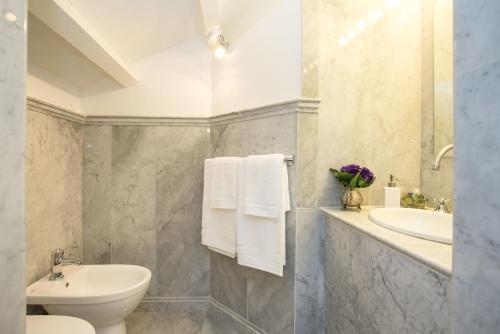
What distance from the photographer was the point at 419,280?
2.44 feet

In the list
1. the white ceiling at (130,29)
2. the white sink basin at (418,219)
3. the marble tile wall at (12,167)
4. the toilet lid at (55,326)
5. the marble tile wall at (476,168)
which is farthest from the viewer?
the white ceiling at (130,29)

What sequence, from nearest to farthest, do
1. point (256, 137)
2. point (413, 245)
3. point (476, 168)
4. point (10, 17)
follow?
point (476, 168) < point (10, 17) < point (413, 245) < point (256, 137)

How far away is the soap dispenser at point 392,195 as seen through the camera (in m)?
1.53

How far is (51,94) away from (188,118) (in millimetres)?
910

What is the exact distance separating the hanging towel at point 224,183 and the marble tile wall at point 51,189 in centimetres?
106

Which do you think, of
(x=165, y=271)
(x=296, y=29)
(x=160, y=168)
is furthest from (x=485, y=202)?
(x=165, y=271)

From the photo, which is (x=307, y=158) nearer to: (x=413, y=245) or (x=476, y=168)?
(x=413, y=245)

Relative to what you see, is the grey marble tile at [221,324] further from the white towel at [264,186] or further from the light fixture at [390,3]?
the light fixture at [390,3]

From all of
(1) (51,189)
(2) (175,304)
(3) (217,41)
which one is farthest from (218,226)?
(3) (217,41)

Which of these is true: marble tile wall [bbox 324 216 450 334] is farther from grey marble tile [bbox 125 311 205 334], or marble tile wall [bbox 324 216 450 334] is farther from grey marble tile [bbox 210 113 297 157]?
grey marble tile [bbox 125 311 205 334]

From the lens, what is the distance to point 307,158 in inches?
57.8

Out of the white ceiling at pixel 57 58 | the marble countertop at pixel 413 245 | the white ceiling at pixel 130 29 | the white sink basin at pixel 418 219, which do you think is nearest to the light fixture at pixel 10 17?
the white ceiling at pixel 130 29

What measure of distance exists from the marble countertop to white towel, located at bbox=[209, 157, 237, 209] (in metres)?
0.70

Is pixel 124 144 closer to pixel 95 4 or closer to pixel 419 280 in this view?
pixel 95 4
